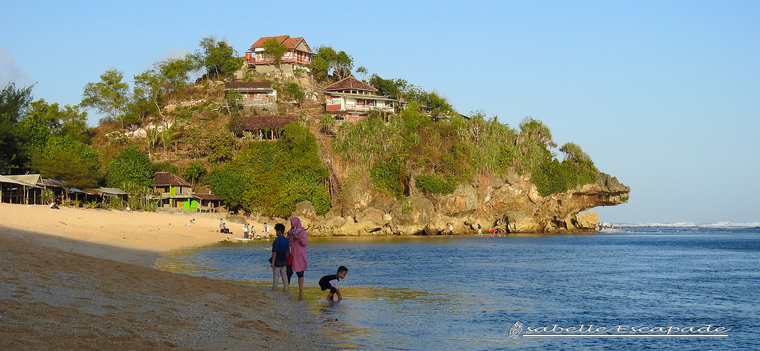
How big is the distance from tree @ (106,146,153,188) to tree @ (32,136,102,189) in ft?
9.60

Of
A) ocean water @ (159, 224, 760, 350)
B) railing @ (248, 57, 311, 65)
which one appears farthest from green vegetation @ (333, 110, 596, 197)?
ocean water @ (159, 224, 760, 350)

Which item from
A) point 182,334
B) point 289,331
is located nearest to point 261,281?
point 289,331

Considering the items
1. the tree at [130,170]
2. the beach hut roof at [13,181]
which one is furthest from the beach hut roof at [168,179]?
the beach hut roof at [13,181]

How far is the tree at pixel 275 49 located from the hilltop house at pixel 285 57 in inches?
33.2

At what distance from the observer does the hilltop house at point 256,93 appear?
282ft

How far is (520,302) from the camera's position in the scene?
17.0m

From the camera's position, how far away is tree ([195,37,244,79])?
94.2 metres

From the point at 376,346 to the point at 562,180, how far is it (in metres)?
65.4

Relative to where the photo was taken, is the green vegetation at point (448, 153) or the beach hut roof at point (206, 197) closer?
the beach hut roof at point (206, 197)

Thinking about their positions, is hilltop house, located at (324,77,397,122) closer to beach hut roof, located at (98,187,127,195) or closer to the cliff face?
the cliff face

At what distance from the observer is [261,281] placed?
65.1ft

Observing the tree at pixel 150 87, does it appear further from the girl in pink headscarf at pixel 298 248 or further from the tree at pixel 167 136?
the girl in pink headscarf at pixel 298 248

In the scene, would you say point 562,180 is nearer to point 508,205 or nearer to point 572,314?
point 508,205

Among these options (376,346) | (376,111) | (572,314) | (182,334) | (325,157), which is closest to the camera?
(182,334)
